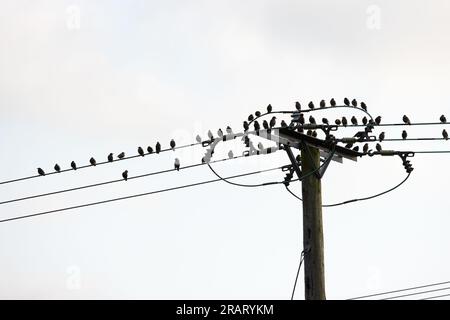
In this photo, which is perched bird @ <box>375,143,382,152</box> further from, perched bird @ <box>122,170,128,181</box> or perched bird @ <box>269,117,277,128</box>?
perched bird @ <box>122,170,128,181</box>

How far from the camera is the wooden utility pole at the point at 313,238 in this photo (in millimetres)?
16453

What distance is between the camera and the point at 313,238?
54.4 ft

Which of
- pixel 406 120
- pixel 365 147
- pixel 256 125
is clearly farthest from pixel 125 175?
pixel 406 120

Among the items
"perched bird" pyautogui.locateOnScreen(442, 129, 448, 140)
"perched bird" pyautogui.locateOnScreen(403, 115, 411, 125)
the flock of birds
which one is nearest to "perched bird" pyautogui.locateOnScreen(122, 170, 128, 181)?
the flock of birds

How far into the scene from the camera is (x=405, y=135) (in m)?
18.5

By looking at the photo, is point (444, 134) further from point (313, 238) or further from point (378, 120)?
point (313, 238)

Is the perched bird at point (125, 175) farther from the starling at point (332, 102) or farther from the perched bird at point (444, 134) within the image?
the perched bird at point (444, 134)

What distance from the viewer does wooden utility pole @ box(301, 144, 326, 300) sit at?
16.5 m

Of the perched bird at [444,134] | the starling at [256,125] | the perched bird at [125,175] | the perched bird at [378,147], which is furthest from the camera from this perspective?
the perched bird at [125,175]

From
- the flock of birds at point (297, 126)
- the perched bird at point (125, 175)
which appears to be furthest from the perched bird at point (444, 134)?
the perched bird at point (125, 175)
